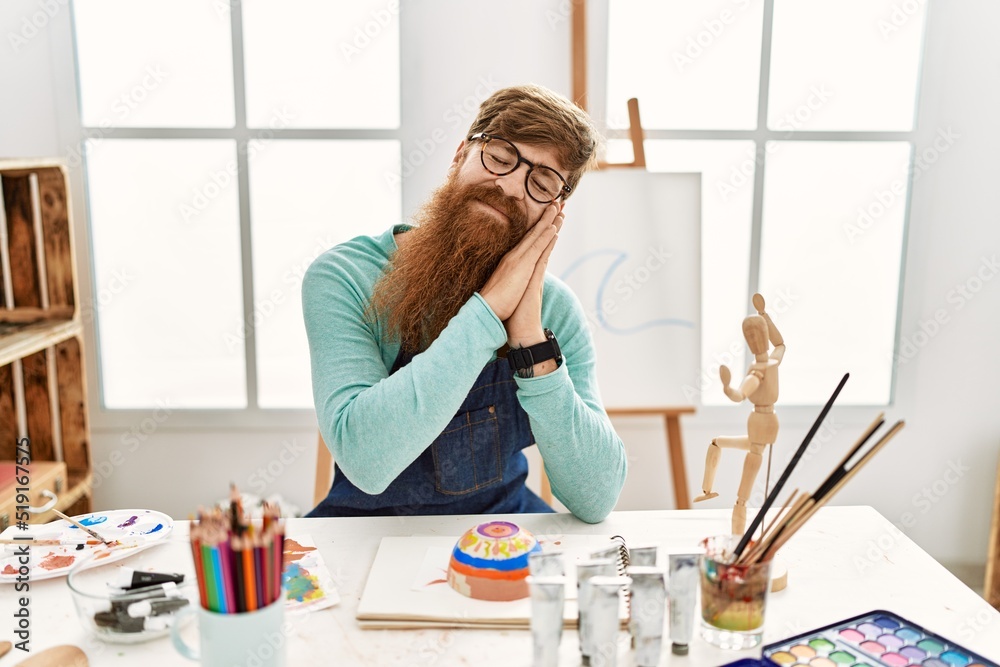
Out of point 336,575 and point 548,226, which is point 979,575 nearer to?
point 548,226

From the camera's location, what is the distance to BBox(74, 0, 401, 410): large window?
2488 mm

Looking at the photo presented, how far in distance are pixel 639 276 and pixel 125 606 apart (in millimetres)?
1718

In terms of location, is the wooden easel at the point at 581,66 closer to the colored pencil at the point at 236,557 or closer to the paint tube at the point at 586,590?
the paint tube at the point at 586,590

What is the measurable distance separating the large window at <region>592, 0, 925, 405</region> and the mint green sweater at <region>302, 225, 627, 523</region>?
111 cm

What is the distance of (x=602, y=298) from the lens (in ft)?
7.86

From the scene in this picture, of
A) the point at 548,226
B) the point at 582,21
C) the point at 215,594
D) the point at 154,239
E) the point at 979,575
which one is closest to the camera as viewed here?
the point at 215,594

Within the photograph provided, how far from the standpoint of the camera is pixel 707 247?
265 cm

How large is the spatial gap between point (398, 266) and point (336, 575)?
→ 62cm

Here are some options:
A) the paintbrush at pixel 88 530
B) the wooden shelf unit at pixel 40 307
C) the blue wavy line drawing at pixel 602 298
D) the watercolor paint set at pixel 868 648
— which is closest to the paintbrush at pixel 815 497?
the watercolor paint set at pixel 868 648

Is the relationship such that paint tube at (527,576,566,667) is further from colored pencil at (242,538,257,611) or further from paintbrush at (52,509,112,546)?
paintbrush at (52,509,112,546)

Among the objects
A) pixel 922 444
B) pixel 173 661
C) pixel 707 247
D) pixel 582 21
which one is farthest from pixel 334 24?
pixel 922 444

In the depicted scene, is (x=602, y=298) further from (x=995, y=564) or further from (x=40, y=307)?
(x=40, y=307)

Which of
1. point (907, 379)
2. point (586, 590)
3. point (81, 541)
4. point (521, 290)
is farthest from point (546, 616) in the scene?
point (907, 379)

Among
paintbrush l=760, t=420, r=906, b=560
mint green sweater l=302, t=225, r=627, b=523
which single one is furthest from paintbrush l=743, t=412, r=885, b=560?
mint green sweater l=302, t=225, r=627, b=523
